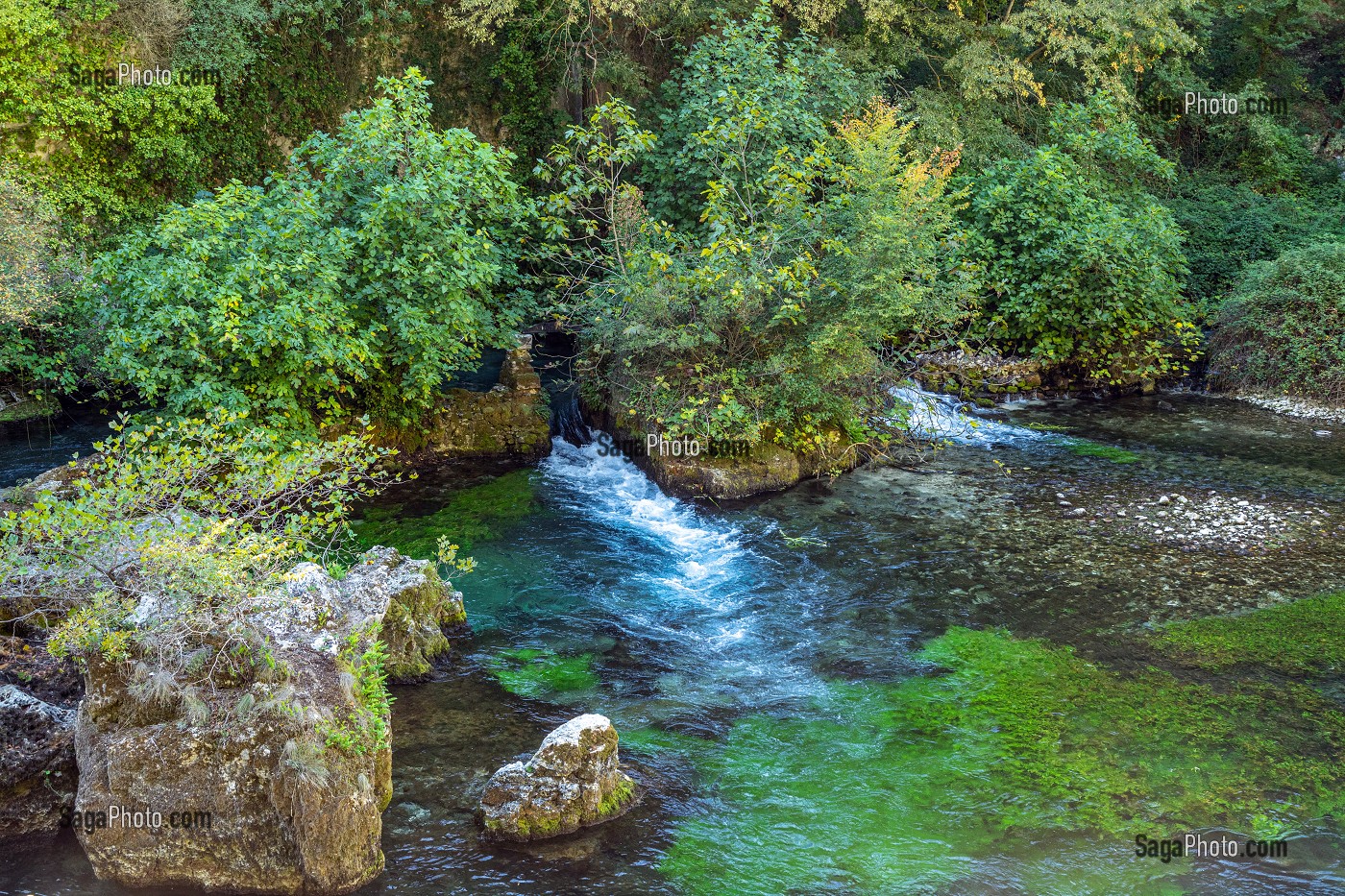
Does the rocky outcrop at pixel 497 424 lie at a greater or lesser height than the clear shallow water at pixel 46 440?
greater

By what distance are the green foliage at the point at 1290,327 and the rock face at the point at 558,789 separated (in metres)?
15.3

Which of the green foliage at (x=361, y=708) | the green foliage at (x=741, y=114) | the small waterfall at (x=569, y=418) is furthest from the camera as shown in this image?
the small waterfall at (x=569, y=418)

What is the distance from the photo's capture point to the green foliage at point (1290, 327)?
16609 mm

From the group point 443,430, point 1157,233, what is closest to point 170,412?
point 443,430

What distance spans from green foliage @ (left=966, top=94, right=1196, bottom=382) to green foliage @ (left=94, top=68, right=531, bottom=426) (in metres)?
9.05

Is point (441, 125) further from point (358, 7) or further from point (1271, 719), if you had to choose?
point (1271, 719)

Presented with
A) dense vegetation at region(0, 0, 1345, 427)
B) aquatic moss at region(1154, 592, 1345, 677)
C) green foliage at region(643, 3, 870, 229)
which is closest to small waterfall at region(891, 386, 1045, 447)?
dense vegetation at region(0, 0, 1345, 427)

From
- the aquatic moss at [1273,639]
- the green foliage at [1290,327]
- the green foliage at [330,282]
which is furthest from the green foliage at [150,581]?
the green foliage at [1290,327]

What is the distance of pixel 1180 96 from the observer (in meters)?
22.8

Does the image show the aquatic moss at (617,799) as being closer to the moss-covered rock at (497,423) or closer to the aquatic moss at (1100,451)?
the moss-covered rock at (497,423)

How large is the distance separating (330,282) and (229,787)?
292 inches

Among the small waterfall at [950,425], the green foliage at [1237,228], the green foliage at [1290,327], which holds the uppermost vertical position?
the green foliage at [1237,228]

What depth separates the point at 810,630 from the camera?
9.71 meters

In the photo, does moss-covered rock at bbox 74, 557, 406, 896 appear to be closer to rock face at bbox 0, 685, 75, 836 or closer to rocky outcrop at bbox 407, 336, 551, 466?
rock face at bbox 0, 685, 75, 836
